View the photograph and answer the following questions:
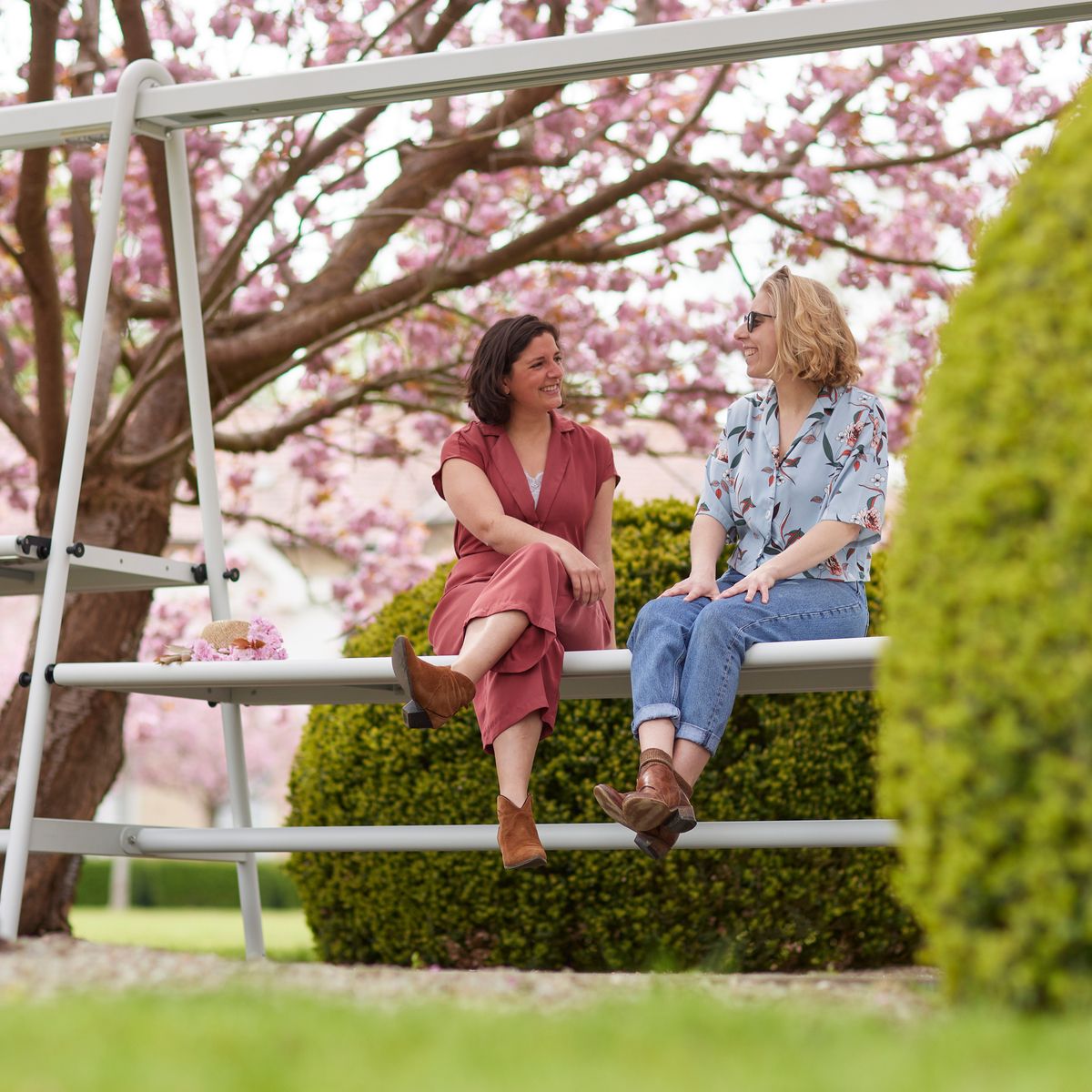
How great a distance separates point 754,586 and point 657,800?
61cm

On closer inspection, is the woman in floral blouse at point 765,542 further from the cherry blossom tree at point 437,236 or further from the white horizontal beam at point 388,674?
the cherry blossom tree at point 437,236

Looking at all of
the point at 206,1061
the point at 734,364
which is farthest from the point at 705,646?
the point at 734,364

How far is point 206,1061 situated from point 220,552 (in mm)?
2700

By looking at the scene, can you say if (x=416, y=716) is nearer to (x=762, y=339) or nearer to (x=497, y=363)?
(x=497, y=363)

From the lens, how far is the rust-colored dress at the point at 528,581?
338cm

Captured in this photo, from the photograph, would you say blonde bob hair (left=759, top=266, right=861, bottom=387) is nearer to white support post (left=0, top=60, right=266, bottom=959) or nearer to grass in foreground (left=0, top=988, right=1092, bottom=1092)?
white support post (left=0, top=60, right=266, bottom=959)

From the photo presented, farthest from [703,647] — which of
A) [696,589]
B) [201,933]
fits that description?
[201,933]

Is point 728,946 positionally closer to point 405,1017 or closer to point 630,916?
point 630,916

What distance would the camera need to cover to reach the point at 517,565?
11.5 ft

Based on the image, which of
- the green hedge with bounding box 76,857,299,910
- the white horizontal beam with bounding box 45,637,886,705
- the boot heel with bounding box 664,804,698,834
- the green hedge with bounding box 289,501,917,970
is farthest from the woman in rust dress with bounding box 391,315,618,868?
the green hedge with bounding box 76,857,299,910

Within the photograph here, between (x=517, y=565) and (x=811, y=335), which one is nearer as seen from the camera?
(x=517, y=565)

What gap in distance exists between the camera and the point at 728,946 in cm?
449

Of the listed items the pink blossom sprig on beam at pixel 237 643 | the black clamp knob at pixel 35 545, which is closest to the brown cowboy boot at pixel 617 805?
the pink blossom sprig on beam at pixel 237 643

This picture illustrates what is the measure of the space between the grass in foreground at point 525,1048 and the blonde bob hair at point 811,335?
6.66 ft
